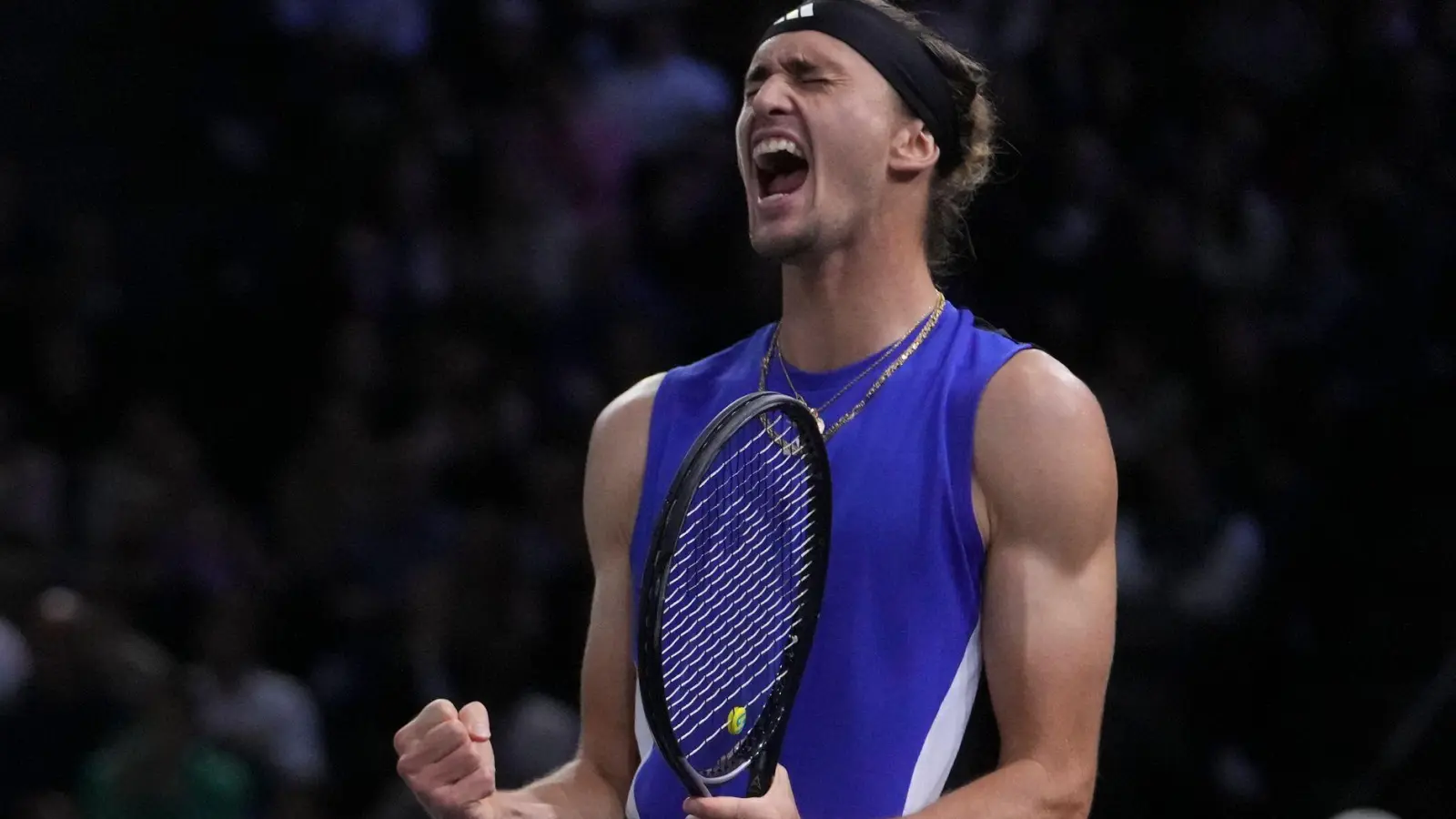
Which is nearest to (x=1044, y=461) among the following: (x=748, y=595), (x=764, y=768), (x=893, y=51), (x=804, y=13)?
(x=748, y=595)

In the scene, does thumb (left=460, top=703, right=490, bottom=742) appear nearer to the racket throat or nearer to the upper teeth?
the racket throat

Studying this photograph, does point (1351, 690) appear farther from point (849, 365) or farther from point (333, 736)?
point (849, 365)

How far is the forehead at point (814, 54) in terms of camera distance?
2656 mm

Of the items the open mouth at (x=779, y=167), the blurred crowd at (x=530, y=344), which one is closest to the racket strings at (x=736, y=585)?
the open mouth at (x=779, y=167)

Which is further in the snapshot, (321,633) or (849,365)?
(321,633)

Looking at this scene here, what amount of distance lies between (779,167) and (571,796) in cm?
88

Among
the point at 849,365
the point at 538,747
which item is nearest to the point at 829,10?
the point at 849,365

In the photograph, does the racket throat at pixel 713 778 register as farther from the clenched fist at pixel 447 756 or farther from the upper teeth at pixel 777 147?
the upper teeth at pixel 777 147

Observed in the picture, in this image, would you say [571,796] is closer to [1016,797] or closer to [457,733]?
[457,733]

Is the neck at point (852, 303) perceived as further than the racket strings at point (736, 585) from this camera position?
Yes

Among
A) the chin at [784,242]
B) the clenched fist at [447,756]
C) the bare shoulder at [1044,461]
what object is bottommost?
the clenched fist at [447,756]

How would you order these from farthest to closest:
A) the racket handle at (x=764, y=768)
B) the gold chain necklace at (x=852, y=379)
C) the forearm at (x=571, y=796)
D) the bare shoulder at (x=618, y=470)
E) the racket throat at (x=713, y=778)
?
the bare shoulder at (x=618, y=470) < the gold chain necklace at (x=852, y=379) < the forearm at (x=571, y=796) < the racket handle at (x=764, y=768) < the racket throat at (x=713, y=778)

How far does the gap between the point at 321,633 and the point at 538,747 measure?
0.65m

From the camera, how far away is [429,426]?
5246 mm
